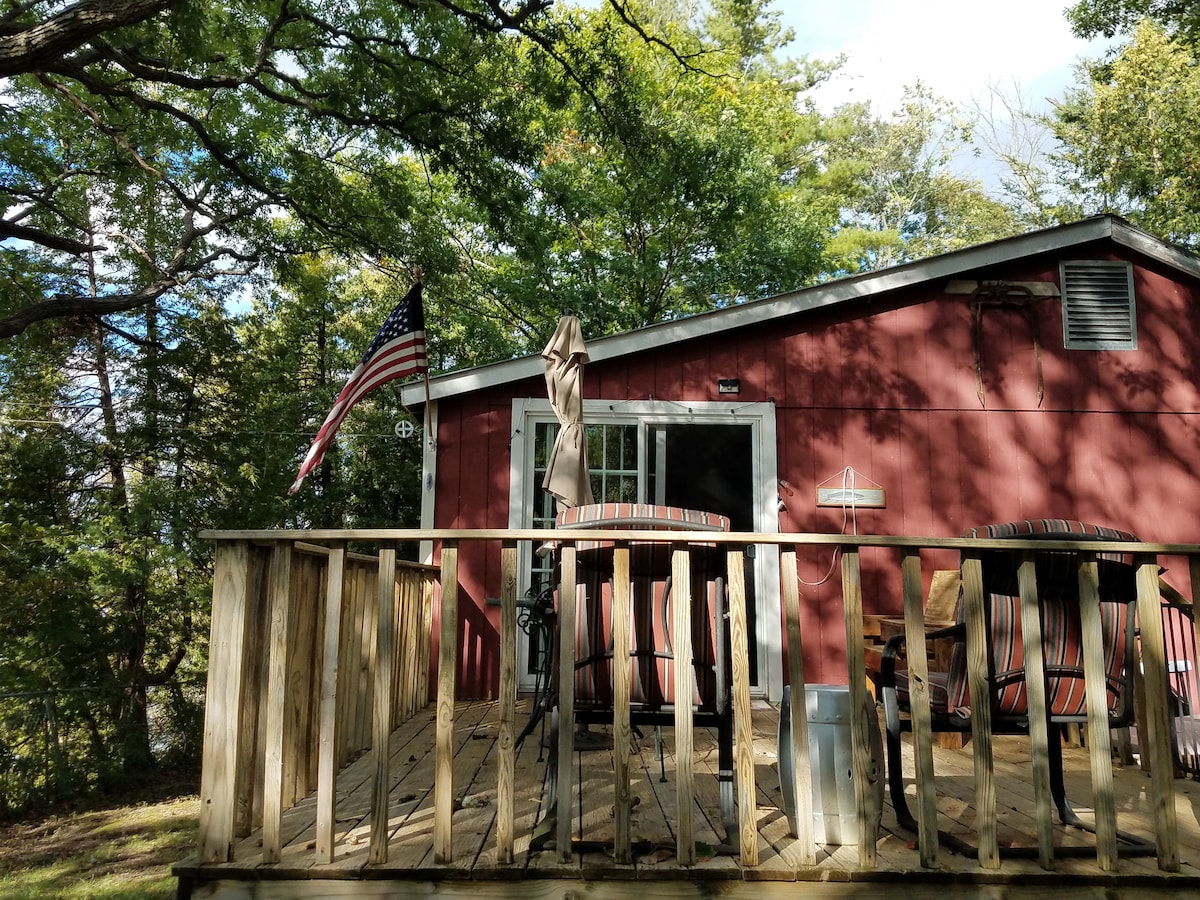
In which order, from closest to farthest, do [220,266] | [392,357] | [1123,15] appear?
[392,357] → [220,266] → [1123,15]

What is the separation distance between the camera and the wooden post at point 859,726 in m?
2.45

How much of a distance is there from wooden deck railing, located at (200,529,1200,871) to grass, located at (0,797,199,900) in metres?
3.09

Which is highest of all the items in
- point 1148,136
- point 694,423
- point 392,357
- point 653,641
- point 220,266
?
point 1148,136

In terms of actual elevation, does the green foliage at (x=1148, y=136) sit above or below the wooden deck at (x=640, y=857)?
above

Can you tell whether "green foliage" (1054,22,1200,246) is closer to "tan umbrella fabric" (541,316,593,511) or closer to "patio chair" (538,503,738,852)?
"tan umbrella fabric" (541,316,593,511)

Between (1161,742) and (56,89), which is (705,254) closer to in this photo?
(56,89)

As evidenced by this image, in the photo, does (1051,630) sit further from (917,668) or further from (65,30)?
(65,30)

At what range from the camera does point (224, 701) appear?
2506mm

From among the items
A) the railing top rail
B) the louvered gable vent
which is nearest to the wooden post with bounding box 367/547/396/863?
the railing top rail

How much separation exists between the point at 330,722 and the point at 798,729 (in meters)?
1.52

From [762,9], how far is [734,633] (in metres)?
21.7

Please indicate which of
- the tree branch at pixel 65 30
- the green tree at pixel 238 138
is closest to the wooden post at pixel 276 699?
the tree branch at pixel 65 30

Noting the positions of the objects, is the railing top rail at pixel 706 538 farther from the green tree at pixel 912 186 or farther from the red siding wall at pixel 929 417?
the green tree at pixel 912 186

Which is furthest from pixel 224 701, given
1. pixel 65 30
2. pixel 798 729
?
pixel 65 30
